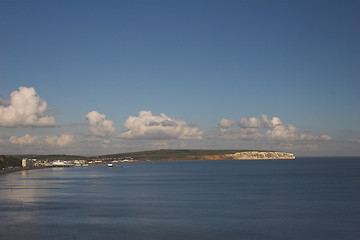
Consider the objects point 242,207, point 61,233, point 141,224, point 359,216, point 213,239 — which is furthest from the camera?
point 242,207

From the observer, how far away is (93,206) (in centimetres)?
8006

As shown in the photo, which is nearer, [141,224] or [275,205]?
[141,224]

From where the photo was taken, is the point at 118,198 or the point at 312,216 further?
the point at 118,198

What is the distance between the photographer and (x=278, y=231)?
55.5 metres

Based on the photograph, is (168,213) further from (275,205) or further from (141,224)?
(275,205)

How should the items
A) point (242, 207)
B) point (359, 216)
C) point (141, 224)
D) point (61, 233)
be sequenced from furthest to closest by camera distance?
point (242, 207), point (359, 216), point (141, 224), point (61, 233)

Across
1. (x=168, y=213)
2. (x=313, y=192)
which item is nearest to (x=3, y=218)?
(x=168, y=213)

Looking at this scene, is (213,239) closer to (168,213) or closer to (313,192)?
(168,213)

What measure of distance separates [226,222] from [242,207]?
16.9m

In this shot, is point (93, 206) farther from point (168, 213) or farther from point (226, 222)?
point (226, 222)

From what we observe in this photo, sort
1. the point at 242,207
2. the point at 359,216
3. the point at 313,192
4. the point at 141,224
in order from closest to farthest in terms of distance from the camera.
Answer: the point at 141,224 → the point at 359,216 → the point at 242,207 → the point at 313,192

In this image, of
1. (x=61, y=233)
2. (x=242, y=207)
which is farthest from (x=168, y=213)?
(x=61, y=233)

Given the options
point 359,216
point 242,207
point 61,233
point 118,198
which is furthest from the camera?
point 118,198

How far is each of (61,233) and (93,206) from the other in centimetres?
2625
